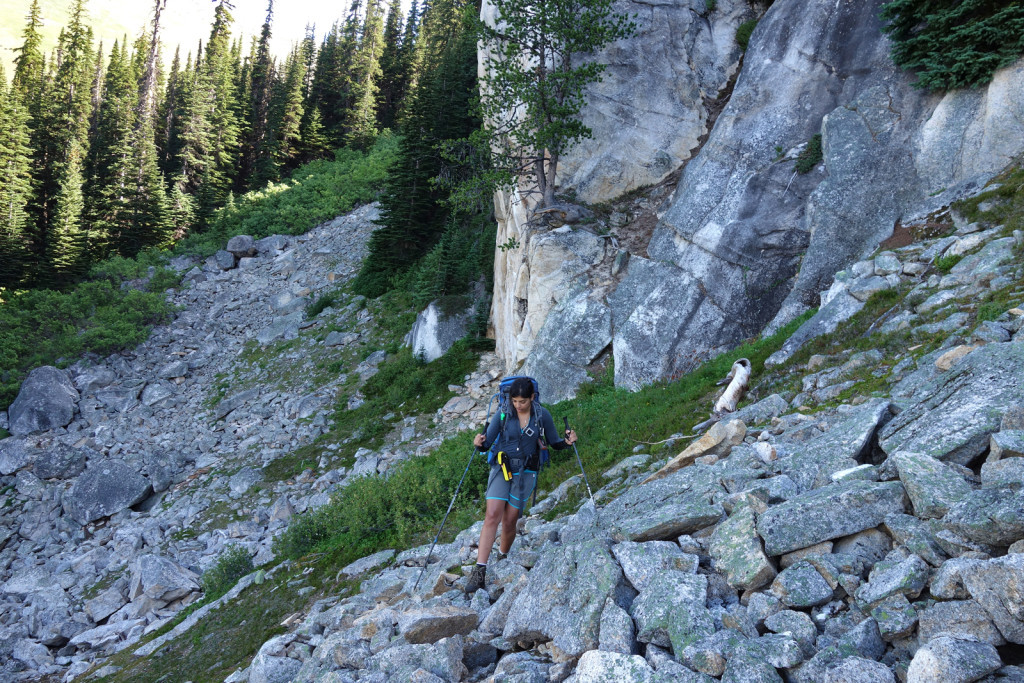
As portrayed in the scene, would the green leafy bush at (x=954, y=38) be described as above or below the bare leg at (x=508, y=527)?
above

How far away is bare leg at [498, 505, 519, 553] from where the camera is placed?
7.49m

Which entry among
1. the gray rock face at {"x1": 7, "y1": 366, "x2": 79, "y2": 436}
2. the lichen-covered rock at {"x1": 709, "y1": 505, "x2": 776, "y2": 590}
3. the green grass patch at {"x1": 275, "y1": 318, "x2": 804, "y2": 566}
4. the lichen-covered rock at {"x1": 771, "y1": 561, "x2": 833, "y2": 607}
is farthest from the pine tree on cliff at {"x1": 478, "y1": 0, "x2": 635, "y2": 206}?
the gray rock face at {"x1": 7, "y1": 366, "x2": 79, "y2": 436}

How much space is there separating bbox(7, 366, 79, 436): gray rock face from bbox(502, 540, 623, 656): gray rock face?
2274cm

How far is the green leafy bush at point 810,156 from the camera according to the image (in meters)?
14.5

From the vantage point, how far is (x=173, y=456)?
19.8 meters

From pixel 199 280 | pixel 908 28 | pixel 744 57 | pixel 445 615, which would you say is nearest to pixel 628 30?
pixel 744 57

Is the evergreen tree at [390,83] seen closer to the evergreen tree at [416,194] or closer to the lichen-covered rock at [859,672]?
the evergreen tree at [416,194]

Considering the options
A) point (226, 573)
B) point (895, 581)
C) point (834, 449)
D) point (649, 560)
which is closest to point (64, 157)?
point (226, 573)

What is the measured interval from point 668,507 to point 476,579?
2.52 m

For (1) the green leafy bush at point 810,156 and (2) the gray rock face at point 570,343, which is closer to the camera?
(1) the green leafy bush at point 810,156

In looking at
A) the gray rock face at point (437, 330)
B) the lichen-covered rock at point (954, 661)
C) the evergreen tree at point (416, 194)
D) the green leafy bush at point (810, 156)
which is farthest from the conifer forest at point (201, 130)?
the lichen-covered rock at point (954, 661)

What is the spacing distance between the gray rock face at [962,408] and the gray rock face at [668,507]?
1.76 metres

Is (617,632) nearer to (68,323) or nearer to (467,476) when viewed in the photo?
(467,476)

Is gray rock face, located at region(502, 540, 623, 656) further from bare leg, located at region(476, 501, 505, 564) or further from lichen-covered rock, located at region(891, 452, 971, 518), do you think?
lichen-covered rock, located at region(891, 452, 971, 518)
